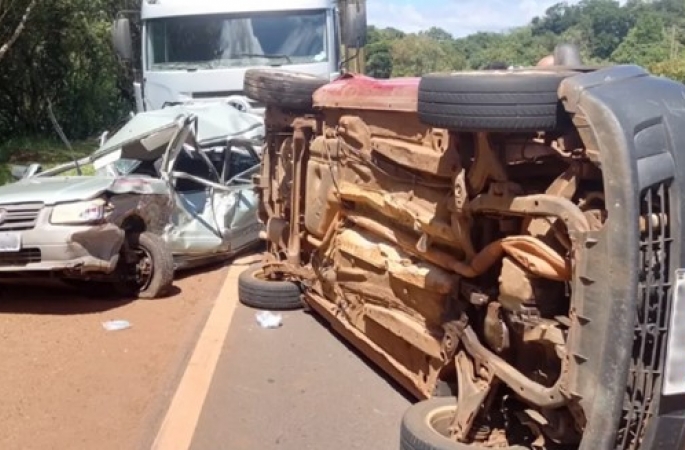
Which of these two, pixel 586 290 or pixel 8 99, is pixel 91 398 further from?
pixel 8 99

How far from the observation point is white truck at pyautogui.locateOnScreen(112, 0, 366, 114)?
1228 cm

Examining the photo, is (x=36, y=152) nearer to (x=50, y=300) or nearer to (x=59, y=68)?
(x=59, y=68)

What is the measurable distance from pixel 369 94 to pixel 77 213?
3130mm

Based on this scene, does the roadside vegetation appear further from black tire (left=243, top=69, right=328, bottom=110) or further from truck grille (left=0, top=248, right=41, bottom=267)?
black tire (left=243, top=69, right=328, bottom=110)

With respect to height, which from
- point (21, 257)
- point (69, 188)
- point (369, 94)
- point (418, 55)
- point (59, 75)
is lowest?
point (21, 257)

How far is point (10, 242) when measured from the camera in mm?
7668

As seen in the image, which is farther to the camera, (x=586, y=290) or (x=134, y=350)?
(x=134, y=350)

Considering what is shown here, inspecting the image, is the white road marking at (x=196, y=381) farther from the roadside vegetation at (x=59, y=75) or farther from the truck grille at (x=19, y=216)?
the roadside vegetation at (x=59, y=75)

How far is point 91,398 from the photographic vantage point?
5.79 m

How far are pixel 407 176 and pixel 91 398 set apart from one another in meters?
2.40

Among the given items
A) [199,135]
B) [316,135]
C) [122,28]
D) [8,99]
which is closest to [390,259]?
[316,135]

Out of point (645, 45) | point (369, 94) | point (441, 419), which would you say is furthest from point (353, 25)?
point (645, 45)

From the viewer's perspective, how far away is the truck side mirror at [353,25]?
12.8 metres

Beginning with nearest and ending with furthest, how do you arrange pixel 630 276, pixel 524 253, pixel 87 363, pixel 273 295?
pixel 630 276 → pixel 524 253 → pixel 87 363 → pixel 273 295
